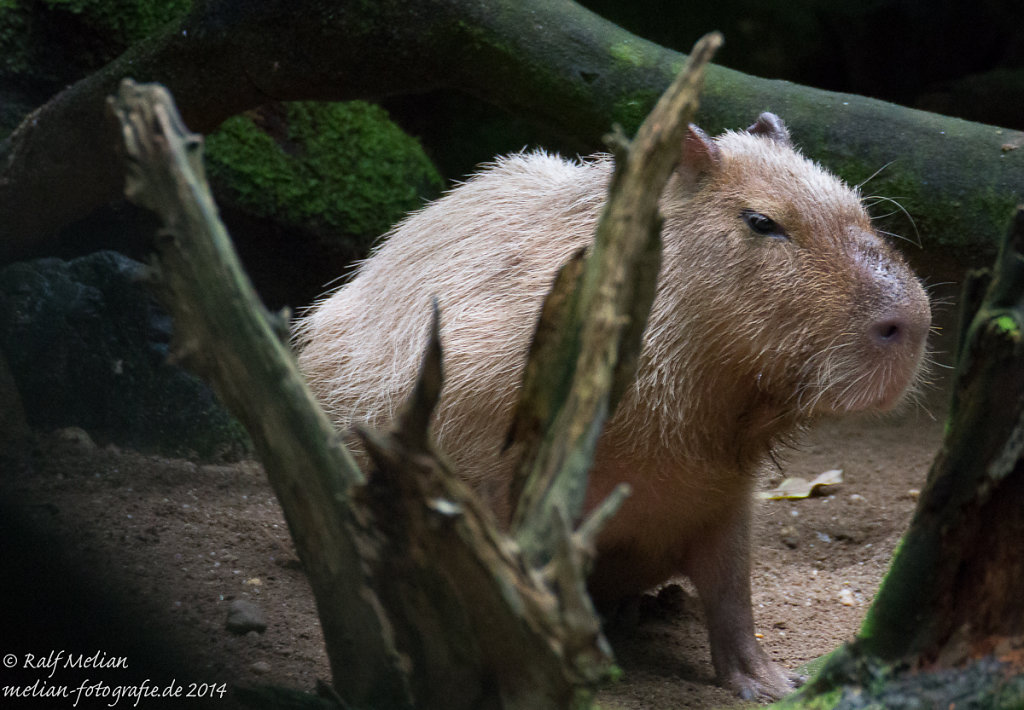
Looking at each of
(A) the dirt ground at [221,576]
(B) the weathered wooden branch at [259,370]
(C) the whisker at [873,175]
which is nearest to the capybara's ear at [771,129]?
(C) the whisker at [873,175]

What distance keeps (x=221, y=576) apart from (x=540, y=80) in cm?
207

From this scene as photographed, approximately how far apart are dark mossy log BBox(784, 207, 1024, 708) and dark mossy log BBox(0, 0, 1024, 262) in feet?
6.25

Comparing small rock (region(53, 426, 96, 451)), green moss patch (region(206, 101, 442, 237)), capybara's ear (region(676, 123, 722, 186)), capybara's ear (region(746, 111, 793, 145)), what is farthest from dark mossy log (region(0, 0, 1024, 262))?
small rock (region(53, 426, 96, 451))

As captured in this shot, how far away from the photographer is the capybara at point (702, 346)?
8.93 feet

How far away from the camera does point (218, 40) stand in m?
3.67

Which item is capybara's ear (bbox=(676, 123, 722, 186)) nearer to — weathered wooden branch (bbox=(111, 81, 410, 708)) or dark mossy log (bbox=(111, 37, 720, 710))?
dark mossy log (bbox=(111, 37, 720, 710))

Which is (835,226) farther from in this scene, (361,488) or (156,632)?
(156,632)

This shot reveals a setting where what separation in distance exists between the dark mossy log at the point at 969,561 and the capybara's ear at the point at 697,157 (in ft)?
3.71

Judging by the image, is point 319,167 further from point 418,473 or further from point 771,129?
point 418,473

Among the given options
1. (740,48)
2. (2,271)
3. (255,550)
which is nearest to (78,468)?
(255,550)

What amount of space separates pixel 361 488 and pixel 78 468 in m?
2.21

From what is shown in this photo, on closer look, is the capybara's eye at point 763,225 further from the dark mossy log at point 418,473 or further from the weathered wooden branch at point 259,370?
the weathered wooden branch at point 259,370

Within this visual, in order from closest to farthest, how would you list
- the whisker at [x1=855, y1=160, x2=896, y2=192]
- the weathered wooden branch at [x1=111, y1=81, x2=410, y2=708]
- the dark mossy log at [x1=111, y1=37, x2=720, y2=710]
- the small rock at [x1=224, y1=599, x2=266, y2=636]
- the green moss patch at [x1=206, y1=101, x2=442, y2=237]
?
1. the dark mossy log at [x1=111, y1=37, x2=720, y2=710]
2. the weathered wooden branch at [x1=111, y1=81, x2=410, y2=708]
3. the small rock at [x1=224, y1=599, x2=266, y2=636]
4. the whisker at [x1=855, y1=160, x2=896, y2=192]
5. the green moss patch at [x1=206, y1=101, x2=442, y2=237]

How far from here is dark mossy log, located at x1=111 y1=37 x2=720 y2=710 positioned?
1.49 m
